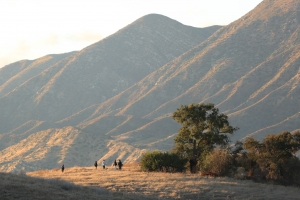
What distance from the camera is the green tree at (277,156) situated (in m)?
57.8

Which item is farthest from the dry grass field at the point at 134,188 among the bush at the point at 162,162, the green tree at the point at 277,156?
the green tree at the point at 277,156

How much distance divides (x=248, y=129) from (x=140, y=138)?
37457 mm

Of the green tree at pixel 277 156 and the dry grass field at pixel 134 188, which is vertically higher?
the green tree at pixel 277 156

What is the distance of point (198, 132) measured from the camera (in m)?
61.0

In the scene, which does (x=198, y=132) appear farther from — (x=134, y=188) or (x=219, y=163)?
(x=134, y=188)

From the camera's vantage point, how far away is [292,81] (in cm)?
18950

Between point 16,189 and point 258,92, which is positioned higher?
point 258,92

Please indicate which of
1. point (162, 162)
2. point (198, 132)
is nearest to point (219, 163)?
point (198, 132)

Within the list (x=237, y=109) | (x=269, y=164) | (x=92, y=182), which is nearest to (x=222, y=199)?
(x=92, y=182)

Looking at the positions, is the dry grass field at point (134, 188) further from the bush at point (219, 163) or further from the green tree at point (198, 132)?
the green tree at point (198, 132)

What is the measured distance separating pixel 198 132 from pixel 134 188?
21611 mm

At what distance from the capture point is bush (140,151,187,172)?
57.7 m

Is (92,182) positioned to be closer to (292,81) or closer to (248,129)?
(248,129)

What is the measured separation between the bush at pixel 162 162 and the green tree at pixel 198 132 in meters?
2.93
